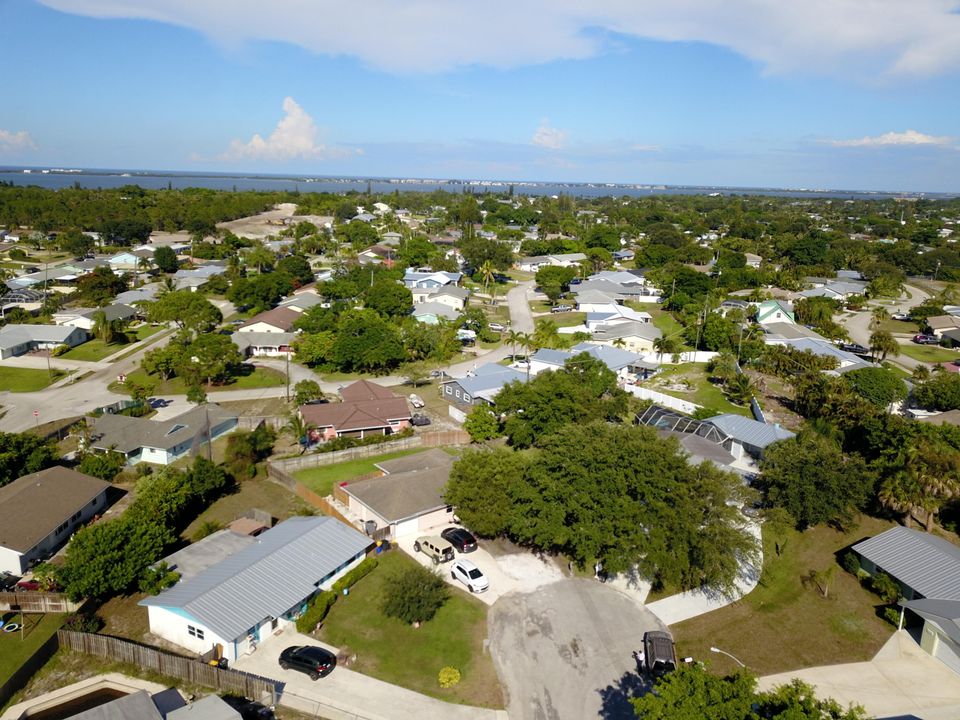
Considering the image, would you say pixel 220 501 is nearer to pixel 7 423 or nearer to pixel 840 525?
pixel 7 423

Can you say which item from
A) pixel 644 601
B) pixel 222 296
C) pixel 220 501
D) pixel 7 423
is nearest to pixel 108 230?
pixel 222 296

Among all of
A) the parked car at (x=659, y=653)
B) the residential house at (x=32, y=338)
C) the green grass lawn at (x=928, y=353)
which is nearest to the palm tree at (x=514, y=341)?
the parked car at (x=659, y=653)

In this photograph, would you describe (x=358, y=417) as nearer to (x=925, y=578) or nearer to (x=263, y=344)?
(x=263, y=344)

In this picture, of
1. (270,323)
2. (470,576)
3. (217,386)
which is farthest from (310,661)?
(270,323)

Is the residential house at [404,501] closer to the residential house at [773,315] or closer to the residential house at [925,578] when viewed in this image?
the residential house at [925,578]

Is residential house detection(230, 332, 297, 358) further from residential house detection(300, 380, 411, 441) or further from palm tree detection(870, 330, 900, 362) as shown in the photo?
palm tree detection(870, 330, 900, 362)
